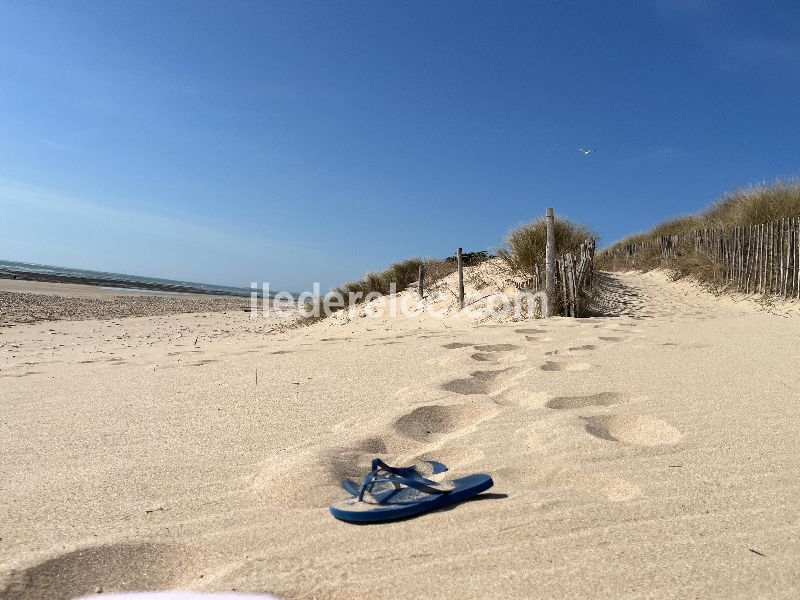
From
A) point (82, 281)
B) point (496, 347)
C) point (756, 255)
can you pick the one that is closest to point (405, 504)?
point (496, 347)

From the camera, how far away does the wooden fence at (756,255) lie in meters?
8.55

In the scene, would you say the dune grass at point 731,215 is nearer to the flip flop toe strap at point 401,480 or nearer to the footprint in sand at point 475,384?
the footprint in sand at point 475,384

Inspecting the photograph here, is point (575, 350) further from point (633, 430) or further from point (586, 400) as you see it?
point (633, 430)

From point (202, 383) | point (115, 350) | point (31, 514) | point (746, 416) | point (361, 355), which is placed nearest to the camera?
point (31, 514)

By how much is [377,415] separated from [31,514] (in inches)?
61.1

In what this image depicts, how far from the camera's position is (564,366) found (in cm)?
373

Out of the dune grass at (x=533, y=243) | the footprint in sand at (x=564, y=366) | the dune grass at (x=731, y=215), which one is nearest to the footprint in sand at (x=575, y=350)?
the footprint in sand at (x=564, y=366)

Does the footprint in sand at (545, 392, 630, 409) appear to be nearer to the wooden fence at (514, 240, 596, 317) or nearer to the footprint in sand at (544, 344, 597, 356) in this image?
the footprint in sand at (544, 344, 597, 356)

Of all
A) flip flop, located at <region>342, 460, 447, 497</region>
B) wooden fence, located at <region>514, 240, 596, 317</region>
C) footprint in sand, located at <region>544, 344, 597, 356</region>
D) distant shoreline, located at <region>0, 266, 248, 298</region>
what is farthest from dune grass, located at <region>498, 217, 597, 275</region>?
distant shoreline, located at <region>0, 266, 248, 298</region>

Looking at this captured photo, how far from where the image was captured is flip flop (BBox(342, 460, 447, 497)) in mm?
1779

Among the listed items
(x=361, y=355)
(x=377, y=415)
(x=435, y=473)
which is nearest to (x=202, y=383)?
(x=361, y=355)

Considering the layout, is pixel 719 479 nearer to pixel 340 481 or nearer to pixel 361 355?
pixel 340 481

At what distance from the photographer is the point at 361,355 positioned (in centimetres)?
460

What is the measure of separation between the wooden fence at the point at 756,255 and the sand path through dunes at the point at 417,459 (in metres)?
5.38
